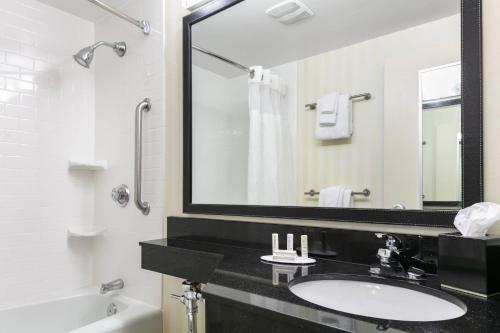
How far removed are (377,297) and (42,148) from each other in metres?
1.96

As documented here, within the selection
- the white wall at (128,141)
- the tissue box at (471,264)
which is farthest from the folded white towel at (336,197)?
the white wall at (128,141)

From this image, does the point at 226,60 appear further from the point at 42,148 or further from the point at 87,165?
the point at 42,148

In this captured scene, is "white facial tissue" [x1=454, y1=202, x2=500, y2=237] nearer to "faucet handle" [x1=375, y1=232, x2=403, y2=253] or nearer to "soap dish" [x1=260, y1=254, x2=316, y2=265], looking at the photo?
"faucet handle" [x1=375, y1=232, x2=403, y2=253]

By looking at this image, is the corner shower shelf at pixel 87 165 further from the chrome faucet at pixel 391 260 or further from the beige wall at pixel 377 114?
the chrome faucet at pixel 391 260

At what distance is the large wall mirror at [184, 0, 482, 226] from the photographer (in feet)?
3.21

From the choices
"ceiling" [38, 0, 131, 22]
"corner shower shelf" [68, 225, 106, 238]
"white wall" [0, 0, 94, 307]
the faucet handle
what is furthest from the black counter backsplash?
"ceiling" [38, 0, 131, 22]

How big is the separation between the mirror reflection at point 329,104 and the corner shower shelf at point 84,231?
0.78 m

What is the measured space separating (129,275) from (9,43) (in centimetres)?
145

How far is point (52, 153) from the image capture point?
2.01 m

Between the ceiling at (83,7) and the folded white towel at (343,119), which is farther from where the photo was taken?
the ceiling at (83,7)

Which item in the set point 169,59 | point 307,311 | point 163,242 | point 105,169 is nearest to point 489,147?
point 307,311

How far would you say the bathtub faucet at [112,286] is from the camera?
5.85ft

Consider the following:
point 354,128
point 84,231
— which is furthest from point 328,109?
point 84,231

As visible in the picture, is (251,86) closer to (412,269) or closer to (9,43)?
(412,269)
